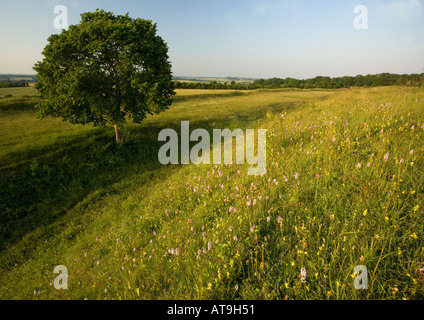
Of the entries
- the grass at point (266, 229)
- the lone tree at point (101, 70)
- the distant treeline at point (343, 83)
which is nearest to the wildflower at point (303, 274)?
the grass at point (266, 229)

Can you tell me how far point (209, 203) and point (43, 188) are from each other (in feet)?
40.8

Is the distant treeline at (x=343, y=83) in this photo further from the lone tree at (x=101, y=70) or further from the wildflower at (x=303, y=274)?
the lone tree at (x=101, y=70)

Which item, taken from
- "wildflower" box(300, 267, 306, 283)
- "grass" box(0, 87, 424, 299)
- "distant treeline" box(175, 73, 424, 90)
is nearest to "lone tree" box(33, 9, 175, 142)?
"grass" box(0, 87, 424, 299)

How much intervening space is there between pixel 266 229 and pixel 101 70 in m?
16.5

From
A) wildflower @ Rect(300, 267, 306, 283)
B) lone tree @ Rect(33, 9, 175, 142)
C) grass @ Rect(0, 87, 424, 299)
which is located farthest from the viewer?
lone tree @ Rect(33, 9, 175, 142)

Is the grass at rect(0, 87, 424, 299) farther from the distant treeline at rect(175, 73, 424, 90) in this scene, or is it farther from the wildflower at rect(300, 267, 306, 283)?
the distant treeline at rect(175, 73, 424, 90)

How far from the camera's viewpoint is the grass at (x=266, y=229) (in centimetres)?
249

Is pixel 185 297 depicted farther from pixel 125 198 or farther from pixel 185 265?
pixel 125 198

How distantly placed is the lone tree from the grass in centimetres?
738

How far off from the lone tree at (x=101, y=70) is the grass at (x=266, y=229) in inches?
291

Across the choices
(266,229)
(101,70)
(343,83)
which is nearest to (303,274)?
(266,229)

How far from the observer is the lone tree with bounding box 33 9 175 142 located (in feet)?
45.6

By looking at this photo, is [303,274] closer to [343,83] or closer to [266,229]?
[266,229]

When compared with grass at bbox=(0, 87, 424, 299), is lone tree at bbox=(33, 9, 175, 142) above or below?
above
